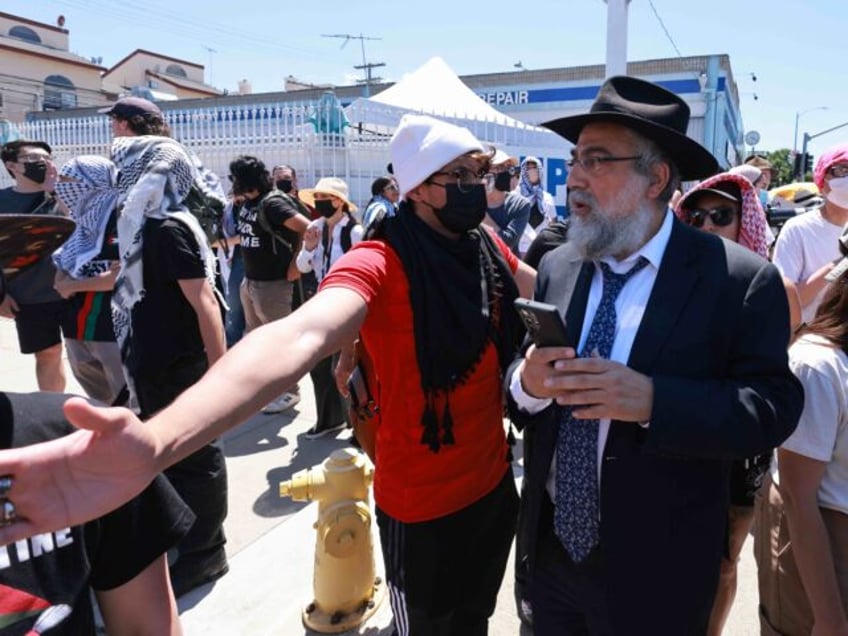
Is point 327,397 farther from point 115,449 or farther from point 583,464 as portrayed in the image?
point 115,449

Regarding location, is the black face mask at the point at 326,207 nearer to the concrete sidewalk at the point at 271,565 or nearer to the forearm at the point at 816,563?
the concrete sidewalk at the point at 271,565

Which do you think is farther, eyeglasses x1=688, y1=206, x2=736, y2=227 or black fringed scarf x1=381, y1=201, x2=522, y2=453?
eyeglasses x1=688, y1=206, x2=736, y2=227

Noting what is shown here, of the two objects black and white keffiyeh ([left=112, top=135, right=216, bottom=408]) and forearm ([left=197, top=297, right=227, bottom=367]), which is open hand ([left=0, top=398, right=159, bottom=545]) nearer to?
forearm ([left=197, top=297, right=227, bottom=367])

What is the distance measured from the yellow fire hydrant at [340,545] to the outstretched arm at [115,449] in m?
1.70

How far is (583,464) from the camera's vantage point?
5.20 feet

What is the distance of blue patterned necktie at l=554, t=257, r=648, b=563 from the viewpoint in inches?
61.9

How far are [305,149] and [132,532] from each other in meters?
10.3

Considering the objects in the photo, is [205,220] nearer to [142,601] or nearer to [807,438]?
[142,601]

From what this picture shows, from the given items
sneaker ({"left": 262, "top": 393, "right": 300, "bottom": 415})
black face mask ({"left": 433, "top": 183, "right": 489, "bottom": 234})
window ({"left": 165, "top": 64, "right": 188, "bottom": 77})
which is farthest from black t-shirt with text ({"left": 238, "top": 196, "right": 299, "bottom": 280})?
window ({"left": 165, "top": 64, "right": 188, "bottom": 77})

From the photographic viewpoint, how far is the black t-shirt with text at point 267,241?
5.06 meters

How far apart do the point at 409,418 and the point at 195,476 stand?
151 centimetres

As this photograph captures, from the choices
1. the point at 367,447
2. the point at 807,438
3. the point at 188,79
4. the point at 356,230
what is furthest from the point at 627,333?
the point at 188,79

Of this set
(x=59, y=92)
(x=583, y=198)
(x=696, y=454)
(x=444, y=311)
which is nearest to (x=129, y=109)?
(x=444, y=311)

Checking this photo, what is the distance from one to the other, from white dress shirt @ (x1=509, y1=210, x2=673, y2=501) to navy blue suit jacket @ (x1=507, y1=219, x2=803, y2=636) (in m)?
0.03
